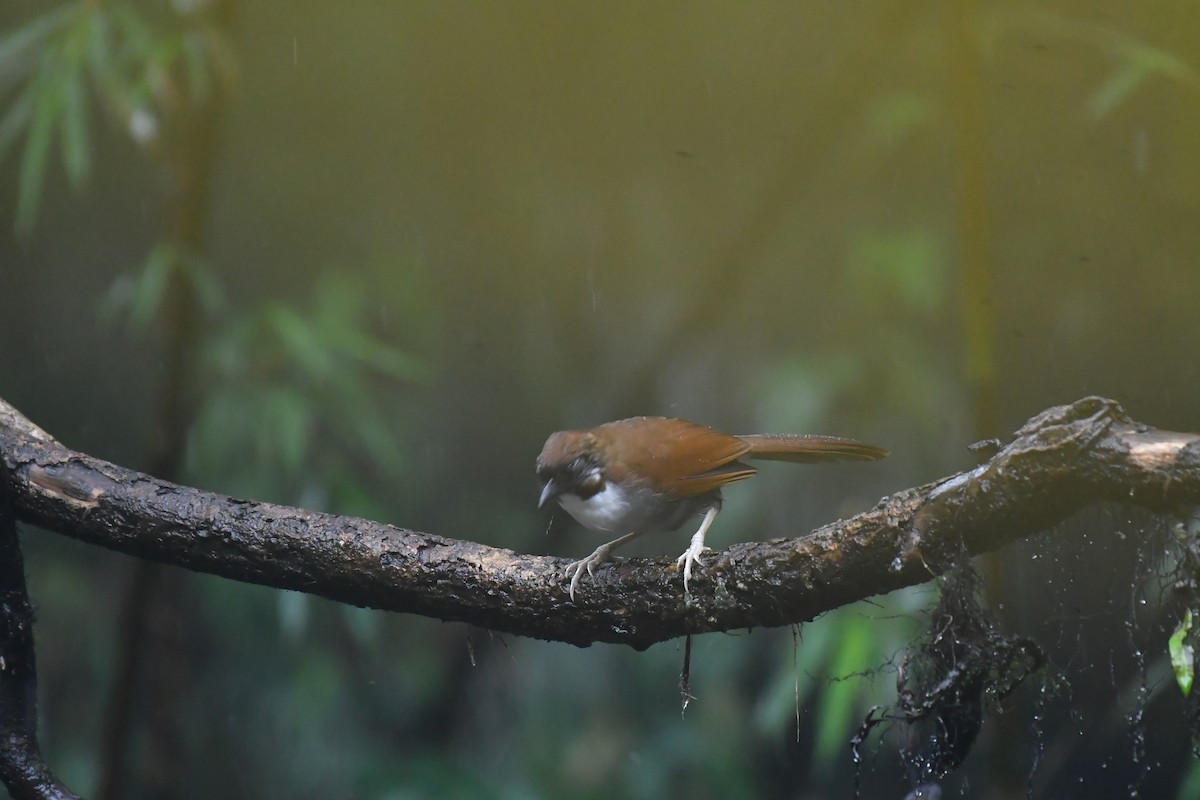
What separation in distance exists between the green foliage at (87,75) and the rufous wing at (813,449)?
1.92 metres

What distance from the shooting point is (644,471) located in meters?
1.61

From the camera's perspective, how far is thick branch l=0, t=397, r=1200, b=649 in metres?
1.00

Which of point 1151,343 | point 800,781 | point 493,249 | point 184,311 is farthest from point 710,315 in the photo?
point 184,311

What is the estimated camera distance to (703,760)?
278 centimetres

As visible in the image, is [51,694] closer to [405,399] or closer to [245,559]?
[405,399]

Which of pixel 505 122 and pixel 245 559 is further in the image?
pixel 505 122

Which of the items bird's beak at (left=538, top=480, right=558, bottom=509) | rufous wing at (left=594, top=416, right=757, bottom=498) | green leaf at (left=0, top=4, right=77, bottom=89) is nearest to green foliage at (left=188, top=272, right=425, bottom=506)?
green leaf at (left=0, top=4, right=77, bottom=89)

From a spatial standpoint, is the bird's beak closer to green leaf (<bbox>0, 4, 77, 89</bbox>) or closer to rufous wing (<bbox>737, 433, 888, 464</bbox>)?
rufous wing (<bbox>737, 433, 888, 464</bbox>)

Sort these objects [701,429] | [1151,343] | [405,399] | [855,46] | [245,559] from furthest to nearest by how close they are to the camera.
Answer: [405,399]
[855,46]
[1151,343]
[701,429]
[245,559]

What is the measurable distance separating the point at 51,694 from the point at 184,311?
45.2 inches

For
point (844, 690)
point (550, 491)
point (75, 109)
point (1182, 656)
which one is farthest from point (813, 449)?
point (75, 109)

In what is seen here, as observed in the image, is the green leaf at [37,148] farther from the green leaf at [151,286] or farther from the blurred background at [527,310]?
the green leaf at [151,286]

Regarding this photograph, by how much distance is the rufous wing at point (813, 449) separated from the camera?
1484 mm

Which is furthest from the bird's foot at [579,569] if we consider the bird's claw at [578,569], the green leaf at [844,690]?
the green leaf at [844,690]
